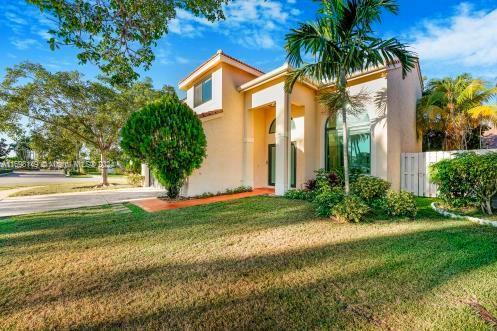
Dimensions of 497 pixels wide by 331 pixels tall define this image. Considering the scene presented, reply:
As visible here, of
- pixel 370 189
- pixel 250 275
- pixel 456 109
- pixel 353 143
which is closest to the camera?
pixel 250 275

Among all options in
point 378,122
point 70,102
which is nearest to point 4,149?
point 70,102

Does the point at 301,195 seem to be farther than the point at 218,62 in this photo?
No

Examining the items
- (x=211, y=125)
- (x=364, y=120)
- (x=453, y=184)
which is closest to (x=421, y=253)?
(x=453, y=184)

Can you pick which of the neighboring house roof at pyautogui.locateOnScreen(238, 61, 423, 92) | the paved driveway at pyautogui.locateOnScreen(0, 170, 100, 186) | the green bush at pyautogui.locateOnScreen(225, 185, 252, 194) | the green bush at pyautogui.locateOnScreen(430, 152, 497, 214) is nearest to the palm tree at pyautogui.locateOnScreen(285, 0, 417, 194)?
the neighboring house roof at pyautogui.locateOnScreen(238, 61, 423, 92)

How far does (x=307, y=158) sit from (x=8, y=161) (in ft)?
276

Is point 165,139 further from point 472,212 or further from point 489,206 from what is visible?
point 489,206

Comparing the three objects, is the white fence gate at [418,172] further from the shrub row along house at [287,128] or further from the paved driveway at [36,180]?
the paved driveway at [36,180]

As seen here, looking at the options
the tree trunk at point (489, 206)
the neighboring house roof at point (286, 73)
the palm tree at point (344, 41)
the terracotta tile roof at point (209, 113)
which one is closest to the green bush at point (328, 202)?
the palm tree at point (344, 41)

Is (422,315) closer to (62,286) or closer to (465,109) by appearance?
(62,286)

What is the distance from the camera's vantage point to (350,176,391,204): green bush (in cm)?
795

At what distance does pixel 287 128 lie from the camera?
10.1 metres

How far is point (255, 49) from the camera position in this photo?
13008 millimetres

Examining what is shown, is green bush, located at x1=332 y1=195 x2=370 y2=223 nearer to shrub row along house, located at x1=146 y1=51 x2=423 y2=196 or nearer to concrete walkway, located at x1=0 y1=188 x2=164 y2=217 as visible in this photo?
shrub row along house, located at x1=146 y1=51 x2=423 y2=196

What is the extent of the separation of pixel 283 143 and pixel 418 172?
5790 millimetres
